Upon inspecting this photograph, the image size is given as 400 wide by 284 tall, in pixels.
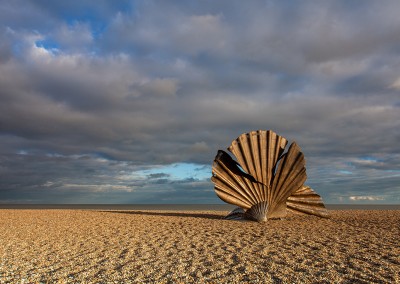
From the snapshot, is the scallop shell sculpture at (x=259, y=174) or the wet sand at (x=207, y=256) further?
the scallop shell sculpture at (x=259, y=174)

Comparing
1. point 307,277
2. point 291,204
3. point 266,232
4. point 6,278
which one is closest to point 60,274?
point 6,278

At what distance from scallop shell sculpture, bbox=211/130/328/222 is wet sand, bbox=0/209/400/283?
2.99 metres

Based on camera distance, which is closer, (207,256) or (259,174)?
(207,256)

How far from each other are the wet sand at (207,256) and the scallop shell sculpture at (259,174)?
2992 millimetres

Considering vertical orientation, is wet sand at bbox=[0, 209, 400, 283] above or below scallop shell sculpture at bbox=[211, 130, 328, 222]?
below

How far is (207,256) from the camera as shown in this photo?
23.4 ft

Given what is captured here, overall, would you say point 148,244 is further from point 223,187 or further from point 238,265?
point 223,187

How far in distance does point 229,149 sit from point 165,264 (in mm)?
8357

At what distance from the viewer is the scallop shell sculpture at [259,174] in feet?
45.7

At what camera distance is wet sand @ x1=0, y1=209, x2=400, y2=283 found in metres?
5.66

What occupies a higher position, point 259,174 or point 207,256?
point 259,174

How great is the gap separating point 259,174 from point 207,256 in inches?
296

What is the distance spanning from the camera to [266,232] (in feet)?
34.6

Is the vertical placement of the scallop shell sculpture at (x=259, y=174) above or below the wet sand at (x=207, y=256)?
above
